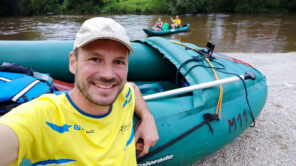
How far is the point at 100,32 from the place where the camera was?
1.01 metres

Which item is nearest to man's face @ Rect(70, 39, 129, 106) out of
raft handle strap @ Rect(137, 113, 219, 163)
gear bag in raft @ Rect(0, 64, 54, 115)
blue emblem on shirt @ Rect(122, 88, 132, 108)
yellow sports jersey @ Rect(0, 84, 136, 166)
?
yellow sports jersey @ Rect(0, 84, 136, 166)

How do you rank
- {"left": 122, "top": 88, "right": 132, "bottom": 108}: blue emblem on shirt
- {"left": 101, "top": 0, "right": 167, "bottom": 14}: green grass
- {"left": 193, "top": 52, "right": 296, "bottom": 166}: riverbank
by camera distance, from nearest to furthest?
{"left": 122, "top": 88, "right": 132, "bottom": 108}: blue emblem on shirt < {"left": 193, "top": 52, "right": 296, "bottom": 166}: riverbank < {"left": 101, "top": 0, "right": 167, "bottom": 14}: green grass

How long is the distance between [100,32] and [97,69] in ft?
0.59

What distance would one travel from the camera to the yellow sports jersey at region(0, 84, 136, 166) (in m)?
0.86

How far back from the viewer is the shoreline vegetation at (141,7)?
79.2ft

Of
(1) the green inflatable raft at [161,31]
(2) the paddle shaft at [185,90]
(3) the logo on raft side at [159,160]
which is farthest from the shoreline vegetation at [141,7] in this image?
(3) the logo on raft side at [159,160]

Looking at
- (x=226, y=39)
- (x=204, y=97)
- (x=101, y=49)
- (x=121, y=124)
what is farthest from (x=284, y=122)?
(x=226, y=39)

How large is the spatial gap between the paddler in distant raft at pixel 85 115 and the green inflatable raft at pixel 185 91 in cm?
45

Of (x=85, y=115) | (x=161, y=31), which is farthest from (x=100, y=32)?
(x=161, y=31)

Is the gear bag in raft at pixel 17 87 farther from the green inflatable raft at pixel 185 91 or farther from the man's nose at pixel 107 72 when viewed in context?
the man's nose at pixel 107 72

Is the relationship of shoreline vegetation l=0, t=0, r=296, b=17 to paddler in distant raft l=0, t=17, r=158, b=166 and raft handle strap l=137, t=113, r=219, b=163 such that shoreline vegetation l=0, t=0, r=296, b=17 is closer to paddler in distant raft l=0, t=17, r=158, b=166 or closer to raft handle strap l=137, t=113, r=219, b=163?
raft handle strap l=137, t=113, r=219, b=163

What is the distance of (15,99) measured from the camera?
156 centimetres

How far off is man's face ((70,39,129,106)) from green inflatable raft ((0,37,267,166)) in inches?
21.4

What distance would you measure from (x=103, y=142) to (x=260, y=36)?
13136 millimetres
